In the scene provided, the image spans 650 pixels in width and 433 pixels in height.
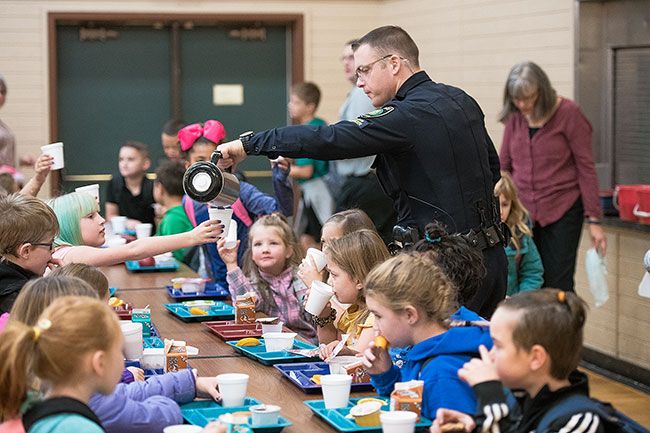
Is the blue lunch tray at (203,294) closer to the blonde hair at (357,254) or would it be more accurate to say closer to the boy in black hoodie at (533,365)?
the blonde hair at (357,254)

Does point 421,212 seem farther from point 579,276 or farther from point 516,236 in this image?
point 579,276

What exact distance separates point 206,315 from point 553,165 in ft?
9.74

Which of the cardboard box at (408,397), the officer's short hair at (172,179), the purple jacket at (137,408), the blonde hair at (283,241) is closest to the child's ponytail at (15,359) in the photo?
the purple jacket at (137,408)

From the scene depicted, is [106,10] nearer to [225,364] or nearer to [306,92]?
[306,92]

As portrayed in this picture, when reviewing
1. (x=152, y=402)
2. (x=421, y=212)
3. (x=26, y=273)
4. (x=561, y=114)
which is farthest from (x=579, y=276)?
(x=152, y=402)

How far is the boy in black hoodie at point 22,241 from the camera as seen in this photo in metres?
3.80

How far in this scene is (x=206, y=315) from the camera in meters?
4.60

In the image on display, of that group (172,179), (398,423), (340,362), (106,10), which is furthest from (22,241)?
(106,10)

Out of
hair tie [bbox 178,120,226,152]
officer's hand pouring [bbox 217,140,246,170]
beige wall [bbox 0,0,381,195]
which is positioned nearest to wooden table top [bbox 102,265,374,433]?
officer's hand pouring [bbox 217,140,246,170]

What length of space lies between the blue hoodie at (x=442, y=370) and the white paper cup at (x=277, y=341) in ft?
2.26

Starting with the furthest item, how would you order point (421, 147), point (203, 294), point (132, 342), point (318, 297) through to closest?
point (203, 294), point (421, 147), point (318, 297), point (132, 342)

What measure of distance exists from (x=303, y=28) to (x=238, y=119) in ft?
3.46

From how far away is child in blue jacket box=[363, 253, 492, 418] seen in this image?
3.03 meters

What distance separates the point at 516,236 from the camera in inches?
225
